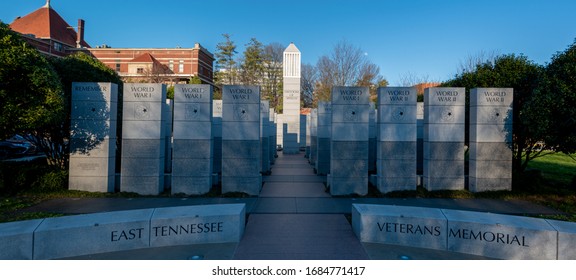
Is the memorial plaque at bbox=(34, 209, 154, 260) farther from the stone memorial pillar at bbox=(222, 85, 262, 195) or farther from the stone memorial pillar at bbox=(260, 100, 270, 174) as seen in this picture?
the stone memorial pillar at bbox=(260, 100, 270, 174)

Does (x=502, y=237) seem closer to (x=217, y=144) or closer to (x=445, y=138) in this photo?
(x=445, y=138)

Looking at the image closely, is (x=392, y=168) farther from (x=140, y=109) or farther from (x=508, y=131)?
(x=140, y=109)

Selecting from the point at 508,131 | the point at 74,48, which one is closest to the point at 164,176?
the point at 508,131

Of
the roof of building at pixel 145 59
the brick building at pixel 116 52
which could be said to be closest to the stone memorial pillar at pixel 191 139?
the brick building at pixel 116 52

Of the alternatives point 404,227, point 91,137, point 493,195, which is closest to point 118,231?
point 404,227

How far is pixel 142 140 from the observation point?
11.1 m

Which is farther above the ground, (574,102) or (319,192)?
(574,102)

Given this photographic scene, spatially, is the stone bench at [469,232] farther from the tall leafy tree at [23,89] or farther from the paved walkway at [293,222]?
the tall leafy tree at [23,89]

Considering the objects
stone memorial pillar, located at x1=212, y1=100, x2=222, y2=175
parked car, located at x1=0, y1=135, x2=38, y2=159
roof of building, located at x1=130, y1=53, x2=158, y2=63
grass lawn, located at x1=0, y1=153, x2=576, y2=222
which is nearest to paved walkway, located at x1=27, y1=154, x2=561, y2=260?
grass lawn, located at x1=0, y1=153, x2=576, y2=222

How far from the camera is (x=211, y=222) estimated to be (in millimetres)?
6566

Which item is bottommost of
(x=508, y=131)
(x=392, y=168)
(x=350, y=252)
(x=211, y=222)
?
(x=350, y=252)

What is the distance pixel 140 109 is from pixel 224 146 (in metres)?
3.26

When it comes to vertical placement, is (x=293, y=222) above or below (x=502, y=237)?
below

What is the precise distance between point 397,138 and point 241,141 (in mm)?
5677
